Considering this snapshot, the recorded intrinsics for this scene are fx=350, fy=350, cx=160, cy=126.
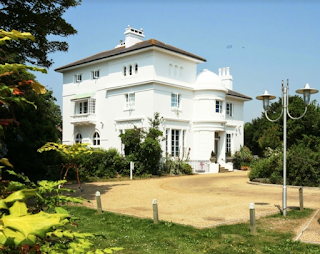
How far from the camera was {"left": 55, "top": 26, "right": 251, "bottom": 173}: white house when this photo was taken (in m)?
29.0

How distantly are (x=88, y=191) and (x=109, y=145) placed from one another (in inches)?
575

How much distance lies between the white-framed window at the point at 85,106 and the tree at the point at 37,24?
17.1 m

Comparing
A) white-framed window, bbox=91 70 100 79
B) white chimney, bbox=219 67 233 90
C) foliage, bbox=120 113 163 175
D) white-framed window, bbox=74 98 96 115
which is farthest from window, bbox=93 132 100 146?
white chimney, bbox=219 67 233 90

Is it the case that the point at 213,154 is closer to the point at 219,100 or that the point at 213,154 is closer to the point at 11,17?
the point at 219,100

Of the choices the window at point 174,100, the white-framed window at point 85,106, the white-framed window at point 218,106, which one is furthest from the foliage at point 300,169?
the white-framed window at point 85,106

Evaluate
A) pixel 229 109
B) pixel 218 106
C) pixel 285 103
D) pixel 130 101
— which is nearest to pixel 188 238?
A: pixel 285 103

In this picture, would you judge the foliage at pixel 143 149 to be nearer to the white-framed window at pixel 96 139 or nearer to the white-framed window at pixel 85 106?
the white-framed window at pixel 96 139

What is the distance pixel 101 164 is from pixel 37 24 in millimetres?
12000

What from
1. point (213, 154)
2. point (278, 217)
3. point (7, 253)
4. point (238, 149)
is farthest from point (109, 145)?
point (7, 253)

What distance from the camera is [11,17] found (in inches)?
518

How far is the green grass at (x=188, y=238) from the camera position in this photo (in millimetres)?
7484

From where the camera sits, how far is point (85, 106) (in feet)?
111

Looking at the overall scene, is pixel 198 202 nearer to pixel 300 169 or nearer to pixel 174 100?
pixel 300 169

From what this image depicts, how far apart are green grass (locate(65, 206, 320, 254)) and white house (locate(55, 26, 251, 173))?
62.7 feet
